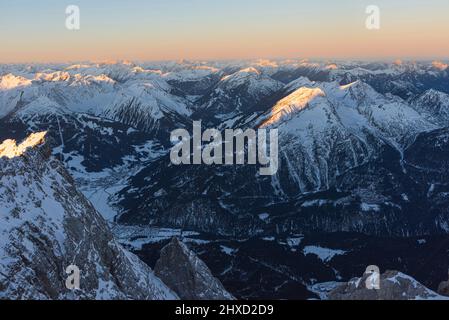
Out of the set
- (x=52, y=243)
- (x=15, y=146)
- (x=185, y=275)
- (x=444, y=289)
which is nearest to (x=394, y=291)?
(x=444, y=289)

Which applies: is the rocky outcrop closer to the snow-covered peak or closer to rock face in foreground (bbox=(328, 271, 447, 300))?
rock face in foreground (bbox=(328, 271, 447, 300))

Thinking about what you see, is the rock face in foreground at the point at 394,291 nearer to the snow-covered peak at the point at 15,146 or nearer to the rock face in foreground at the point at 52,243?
the rock face in foreground at the point at 52,243

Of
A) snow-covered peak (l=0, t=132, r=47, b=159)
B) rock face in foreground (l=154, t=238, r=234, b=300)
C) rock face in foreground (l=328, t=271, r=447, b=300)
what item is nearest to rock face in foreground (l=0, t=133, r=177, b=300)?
rock face in foreground (l=154, t=238, r=234, b=300)

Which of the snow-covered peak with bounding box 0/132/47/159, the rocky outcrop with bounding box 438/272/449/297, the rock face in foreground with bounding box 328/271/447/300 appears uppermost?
the snow-covered peak with bounding box 0/132/47/159

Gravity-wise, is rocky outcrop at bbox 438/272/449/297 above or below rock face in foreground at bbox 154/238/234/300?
above
